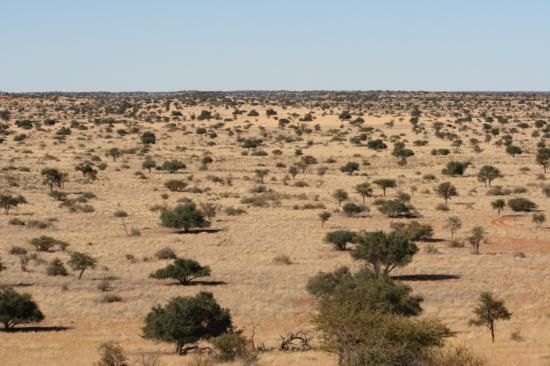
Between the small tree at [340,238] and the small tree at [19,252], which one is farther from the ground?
the small tree at [340,238]

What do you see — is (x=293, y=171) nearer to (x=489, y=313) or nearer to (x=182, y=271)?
(x=182, y=271)

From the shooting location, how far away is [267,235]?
144 ft

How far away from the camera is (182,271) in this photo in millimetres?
33500

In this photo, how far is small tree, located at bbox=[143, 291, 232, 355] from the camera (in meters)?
24.5

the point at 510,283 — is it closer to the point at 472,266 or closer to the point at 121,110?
the point at 472,266

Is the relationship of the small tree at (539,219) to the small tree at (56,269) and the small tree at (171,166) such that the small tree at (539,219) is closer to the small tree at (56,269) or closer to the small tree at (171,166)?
the small tree at (56,269)

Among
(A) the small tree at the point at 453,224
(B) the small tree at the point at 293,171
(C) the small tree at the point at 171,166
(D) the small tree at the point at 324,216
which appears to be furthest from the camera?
(C) the small tree at the point at 171,166

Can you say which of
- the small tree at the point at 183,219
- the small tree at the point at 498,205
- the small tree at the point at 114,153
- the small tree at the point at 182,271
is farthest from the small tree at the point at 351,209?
the small tree at the point at 114,153

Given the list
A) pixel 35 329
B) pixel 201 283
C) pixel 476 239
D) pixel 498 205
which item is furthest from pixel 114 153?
pixel 35 329

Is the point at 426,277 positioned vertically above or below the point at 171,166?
above

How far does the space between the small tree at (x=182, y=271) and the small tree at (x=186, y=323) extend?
7.77 m

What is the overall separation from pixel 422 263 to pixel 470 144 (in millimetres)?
57883

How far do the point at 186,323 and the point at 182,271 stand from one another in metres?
8.93

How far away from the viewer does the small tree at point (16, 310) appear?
2711cm
